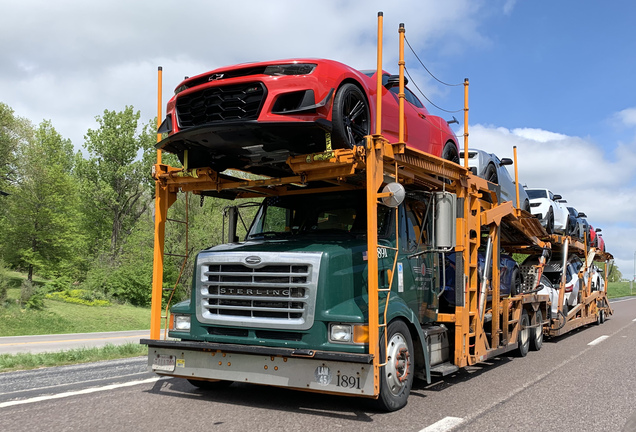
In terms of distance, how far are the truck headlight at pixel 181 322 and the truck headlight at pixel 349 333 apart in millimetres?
1696

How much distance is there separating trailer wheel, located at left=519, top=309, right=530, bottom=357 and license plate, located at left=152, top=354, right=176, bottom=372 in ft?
21.5

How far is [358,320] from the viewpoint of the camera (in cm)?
530

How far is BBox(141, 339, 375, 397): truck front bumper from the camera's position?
5.08 metres

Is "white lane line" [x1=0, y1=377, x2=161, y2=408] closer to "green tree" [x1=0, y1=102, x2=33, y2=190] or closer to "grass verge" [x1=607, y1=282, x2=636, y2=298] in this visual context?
"green tree" [x1=0, y1=102, x2=33, y2=190]

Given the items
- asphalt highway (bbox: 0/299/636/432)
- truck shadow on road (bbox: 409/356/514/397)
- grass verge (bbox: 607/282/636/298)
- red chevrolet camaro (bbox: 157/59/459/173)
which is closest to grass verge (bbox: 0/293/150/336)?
asphalt highway (bbox: 0/299/636/432)

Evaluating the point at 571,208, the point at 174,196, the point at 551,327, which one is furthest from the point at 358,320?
the point at 571,208

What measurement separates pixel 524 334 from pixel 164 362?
274 inches

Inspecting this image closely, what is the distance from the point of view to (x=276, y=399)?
6191 millimetres

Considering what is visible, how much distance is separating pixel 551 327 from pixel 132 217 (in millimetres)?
44966

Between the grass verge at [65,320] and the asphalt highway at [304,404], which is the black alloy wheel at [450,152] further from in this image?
the grass verge at [65,320]

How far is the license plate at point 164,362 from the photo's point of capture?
598cm

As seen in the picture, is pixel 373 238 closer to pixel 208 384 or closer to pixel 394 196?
pixel 394 196

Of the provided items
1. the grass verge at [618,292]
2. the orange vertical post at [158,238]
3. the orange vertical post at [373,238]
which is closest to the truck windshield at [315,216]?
the orange vertical post at [373,238]

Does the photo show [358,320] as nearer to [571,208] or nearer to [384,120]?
[384,120]
